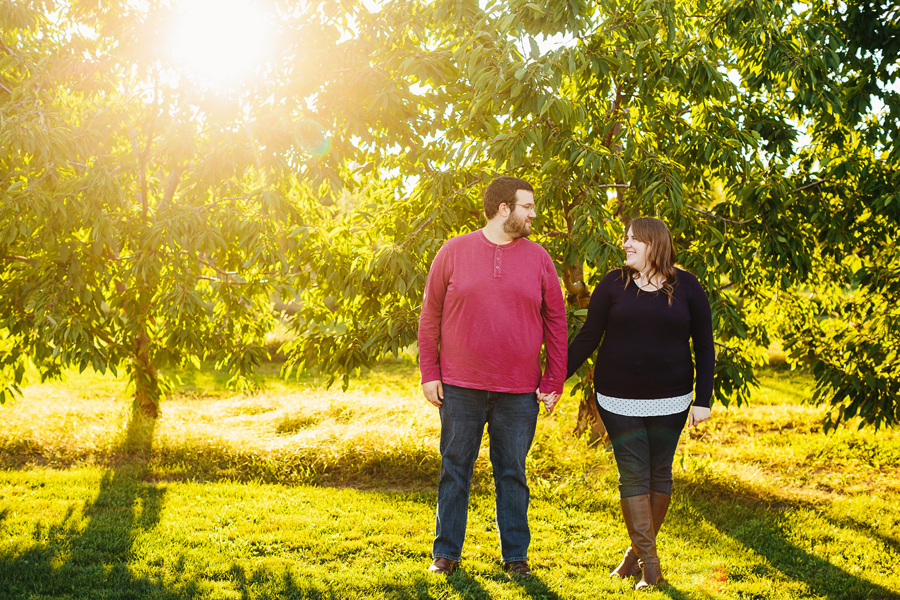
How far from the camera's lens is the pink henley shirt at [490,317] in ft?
10.5

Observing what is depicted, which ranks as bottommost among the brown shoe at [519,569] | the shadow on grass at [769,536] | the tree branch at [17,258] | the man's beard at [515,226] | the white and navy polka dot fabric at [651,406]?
the shadow on grass at [769,536]

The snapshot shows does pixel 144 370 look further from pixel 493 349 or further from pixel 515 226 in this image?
pixel 515 226

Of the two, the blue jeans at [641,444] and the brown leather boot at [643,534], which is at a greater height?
the blue jeans at [641,444]

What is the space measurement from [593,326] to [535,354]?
35 cm

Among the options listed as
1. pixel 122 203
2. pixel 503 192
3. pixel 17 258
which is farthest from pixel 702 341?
pixel 17 258

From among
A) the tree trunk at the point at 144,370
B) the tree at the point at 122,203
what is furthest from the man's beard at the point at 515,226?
the tree trunk at the point at 144,370

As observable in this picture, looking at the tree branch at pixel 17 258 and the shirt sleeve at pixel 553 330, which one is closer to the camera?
the shirt sleeve at pixel 553 330

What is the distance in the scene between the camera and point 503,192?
3217 mm

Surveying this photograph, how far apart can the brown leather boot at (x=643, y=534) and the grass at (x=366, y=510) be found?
0.44 ft

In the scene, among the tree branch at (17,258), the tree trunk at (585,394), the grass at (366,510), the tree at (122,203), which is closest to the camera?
the grass at (366,510)

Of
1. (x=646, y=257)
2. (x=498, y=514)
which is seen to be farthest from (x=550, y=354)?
(x=498, y=514)

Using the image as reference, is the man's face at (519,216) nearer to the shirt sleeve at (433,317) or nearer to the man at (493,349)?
the man at (493,349)

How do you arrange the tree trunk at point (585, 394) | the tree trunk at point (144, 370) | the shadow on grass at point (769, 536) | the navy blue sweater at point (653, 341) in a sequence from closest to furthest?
1. the navy blue sweater at point (653, 341)
2. the shadow on grass at point (769, 536)
3. the tree trunk at point (585, 394)
4. the tree trunk at point (144, 370)

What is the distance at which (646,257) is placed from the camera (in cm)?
321
